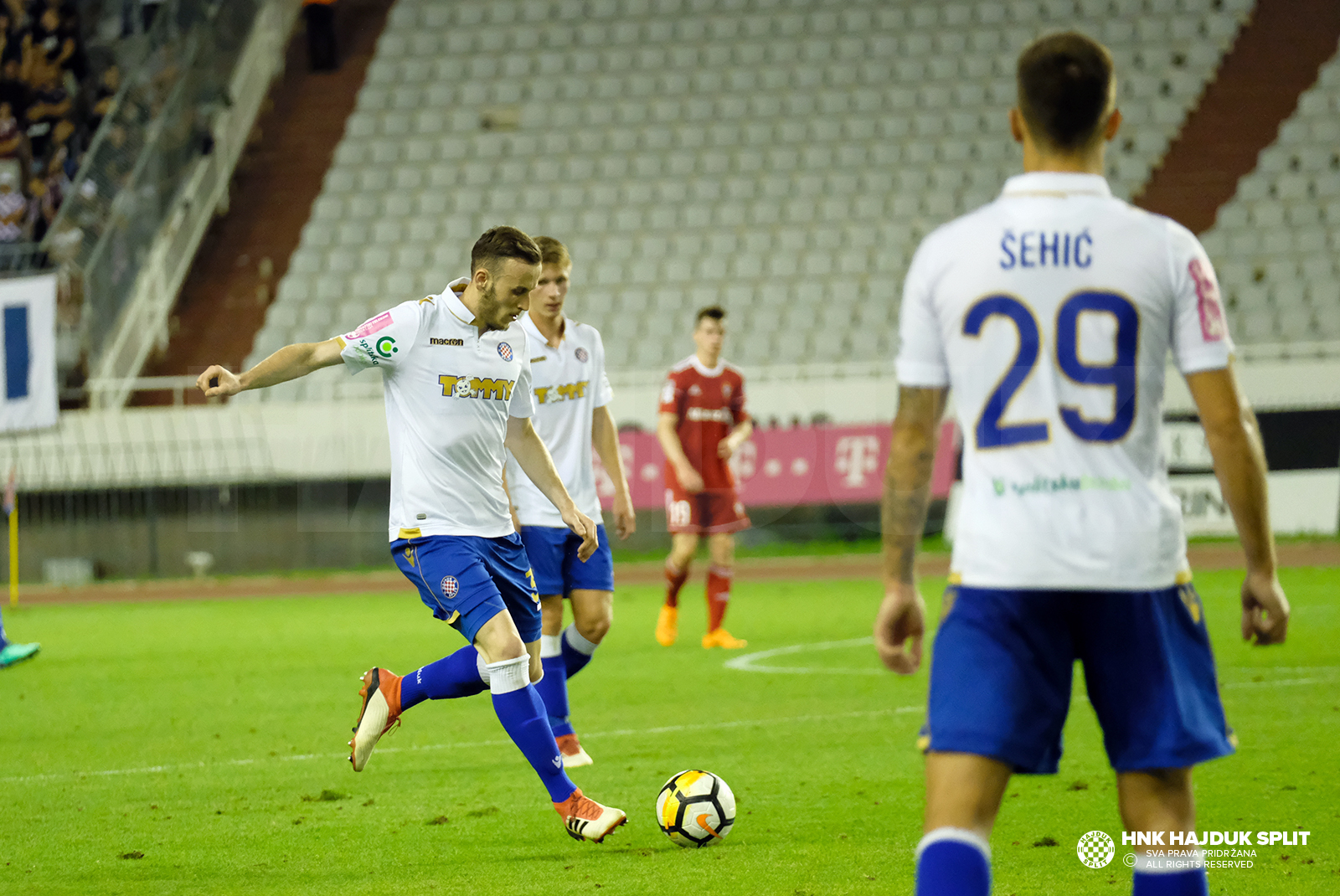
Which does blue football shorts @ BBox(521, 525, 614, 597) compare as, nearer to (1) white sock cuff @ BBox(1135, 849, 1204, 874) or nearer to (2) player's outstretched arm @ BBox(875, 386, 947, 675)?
(2) player's outstretched arm @ BBox(875, 386, 947, 675)

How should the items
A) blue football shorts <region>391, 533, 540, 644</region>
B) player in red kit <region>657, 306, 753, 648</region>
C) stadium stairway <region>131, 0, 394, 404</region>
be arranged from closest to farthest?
1. blue football shorts <region>391, 533, 540, 644</region>
2. player in red kit <region>657, 306, 753, 648</region>
3. stadium stairway <region>131, 0, 394, 404</region>

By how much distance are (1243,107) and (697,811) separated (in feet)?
72.3

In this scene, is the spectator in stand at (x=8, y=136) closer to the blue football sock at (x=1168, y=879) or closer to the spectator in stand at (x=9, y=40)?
the spectator in stand at (x=9, y=40)

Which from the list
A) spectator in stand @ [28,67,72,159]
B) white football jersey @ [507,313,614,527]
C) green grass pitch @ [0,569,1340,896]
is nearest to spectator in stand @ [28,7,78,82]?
spectator in stand @ [28,67,72,159]

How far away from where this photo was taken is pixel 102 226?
21.0m

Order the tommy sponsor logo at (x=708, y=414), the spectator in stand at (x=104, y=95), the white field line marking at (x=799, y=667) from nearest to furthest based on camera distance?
the white field line marking at (x=799, y=667) → the tommy sponsor logo at (x=708, y=414) → the spectator in stand at (x=104, y=95)

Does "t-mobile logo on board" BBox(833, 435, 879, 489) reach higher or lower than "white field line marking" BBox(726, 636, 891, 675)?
higher

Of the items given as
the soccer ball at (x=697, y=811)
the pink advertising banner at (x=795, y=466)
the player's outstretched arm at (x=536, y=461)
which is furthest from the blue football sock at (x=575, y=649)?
the pink advertising banner at (x=795, y=466)

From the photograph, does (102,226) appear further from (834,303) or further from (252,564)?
(834,303)

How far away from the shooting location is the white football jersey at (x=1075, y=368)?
9.11 feet

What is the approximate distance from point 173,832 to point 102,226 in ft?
56.5

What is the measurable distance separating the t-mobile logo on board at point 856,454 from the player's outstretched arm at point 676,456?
7.05 metres

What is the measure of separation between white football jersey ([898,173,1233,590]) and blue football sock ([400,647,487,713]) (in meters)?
3.19

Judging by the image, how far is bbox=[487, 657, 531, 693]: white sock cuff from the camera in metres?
5.30
